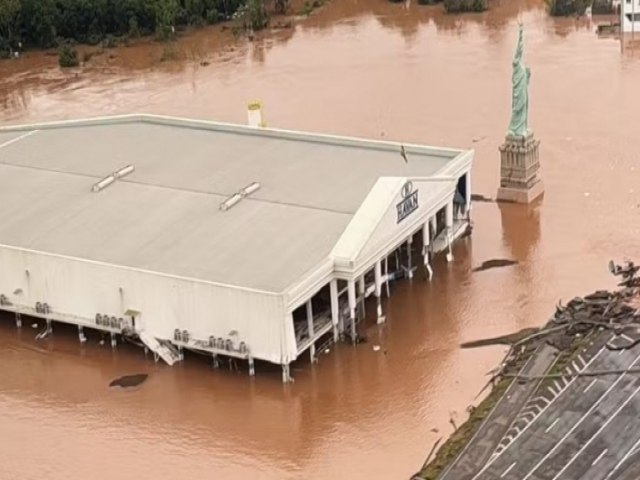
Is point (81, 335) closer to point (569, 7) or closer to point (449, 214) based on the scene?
point (449, 214)

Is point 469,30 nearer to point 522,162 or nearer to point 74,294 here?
point 522,162

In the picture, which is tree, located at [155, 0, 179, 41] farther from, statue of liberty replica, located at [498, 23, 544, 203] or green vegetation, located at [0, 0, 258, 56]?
statue of liberty replica, located at [498, 23, 544, 203]

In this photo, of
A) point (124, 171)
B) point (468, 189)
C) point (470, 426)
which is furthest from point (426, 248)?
point (470, 426)

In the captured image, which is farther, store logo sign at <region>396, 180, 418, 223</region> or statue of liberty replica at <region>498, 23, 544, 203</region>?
statue of liberty replica at <region>498, 23, 544, 203</region>

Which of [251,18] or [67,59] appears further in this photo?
[251,18]

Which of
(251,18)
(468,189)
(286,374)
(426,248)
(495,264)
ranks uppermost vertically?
(251,18)

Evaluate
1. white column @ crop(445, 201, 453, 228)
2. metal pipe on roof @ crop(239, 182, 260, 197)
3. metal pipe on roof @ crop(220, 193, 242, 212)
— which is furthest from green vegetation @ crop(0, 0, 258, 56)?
white column @ crop(445, 201, 453, 228)
